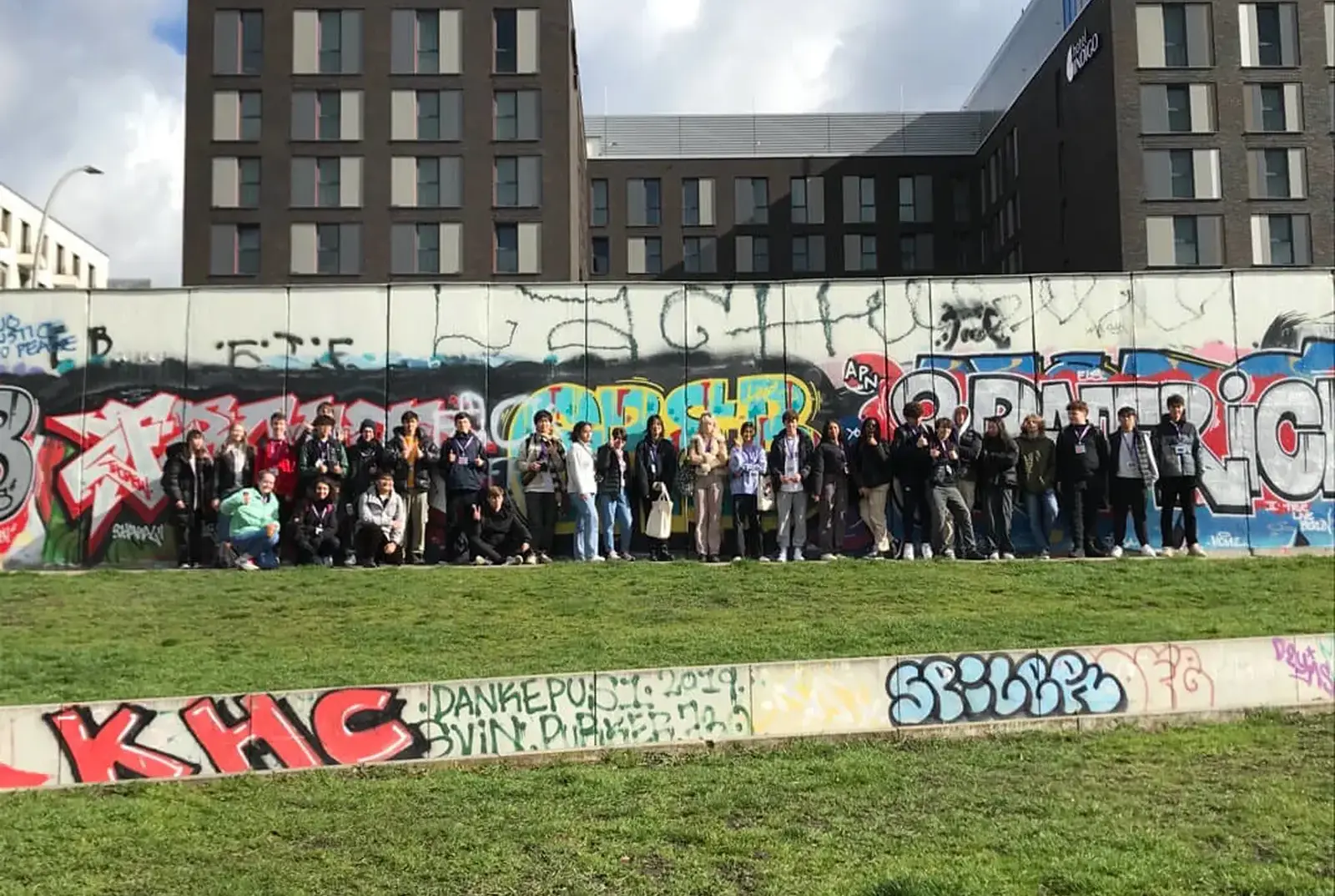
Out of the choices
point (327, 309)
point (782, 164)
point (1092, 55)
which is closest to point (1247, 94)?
point (1092, 55)

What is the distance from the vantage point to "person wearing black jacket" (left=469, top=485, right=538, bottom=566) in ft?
45.2

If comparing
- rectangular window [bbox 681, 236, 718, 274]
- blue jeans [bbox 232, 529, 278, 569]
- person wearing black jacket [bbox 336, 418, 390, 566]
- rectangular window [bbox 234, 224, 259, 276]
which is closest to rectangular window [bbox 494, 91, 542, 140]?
rectangular window [bbox 234, 224, 259, 276]

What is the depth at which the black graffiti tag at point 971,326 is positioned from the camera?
15.3 m

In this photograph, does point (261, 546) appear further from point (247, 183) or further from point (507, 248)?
point (247, 183)

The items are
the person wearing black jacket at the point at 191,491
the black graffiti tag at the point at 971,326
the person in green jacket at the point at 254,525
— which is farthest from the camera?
the black graffiti tag at the point at 971,326

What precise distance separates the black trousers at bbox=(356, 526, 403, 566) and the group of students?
0.10 feet

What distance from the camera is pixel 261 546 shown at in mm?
13453

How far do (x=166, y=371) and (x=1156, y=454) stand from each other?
42.0ft

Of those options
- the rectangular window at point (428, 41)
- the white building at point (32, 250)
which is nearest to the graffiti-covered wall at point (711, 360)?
the rectangular window at point (428, 41)

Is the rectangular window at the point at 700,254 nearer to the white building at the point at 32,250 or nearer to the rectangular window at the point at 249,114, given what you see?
the rectangular window at the point at 249,114

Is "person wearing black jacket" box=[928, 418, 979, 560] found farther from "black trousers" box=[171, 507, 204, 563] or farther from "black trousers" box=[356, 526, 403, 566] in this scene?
"black trousers" box=[171, 507, 204, 563]

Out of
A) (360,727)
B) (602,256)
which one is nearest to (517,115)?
(602,256)

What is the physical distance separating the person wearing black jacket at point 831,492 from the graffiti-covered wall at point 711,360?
0.36m

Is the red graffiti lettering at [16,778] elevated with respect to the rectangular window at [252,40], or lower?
lower
